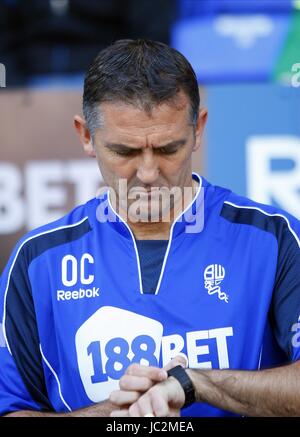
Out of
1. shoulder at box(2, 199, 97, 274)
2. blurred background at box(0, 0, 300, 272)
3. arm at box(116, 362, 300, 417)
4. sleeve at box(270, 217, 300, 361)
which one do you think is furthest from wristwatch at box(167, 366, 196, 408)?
blurred background at box(0, 0, 300, 272)

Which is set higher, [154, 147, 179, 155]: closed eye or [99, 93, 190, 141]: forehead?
[99, 93, 190, 141]: forehead

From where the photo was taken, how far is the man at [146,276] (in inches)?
83.1

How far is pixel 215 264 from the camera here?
86.7 inches

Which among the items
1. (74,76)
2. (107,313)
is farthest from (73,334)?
(74,76)

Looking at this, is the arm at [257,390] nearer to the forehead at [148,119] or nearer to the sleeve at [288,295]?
the sleeve at [288,295]

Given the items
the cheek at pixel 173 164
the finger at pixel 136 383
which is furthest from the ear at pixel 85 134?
the finger at pixel 136 383

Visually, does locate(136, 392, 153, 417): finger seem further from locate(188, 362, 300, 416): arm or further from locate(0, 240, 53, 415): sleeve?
locate(0, 240, 53, 415): sleeve

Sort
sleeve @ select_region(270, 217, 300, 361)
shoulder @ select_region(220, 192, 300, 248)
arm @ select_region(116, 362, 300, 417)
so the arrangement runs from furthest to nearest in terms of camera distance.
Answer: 1. shoulder @ select_region(220, 192, 300, 248)
2. sleeve @ select_region(270, 217, 300, 361)
3. arm @ select_region(116, 362, 300, 417)

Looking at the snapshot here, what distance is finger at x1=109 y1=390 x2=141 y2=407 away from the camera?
1.91 metres

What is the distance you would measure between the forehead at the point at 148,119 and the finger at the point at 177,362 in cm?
54

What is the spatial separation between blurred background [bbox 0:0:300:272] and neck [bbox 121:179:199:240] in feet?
4.64

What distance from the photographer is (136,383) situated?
6.25 feet

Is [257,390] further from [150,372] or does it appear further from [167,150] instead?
[167,150]

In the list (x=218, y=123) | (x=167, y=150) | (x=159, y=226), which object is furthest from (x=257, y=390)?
(x=218, y=123)
